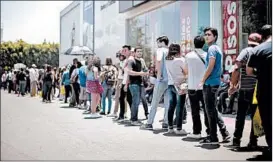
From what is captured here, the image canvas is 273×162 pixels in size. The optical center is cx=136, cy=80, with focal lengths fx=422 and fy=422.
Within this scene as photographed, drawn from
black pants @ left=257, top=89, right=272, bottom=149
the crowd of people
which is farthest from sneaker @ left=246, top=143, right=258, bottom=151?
black pants @ left=257, top=89, right=272, bottom=149

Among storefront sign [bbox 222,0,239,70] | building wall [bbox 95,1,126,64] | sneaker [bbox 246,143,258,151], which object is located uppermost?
building wall [bbox 95,1,126,64]

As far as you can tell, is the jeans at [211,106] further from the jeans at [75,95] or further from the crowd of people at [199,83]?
the jeans at [75,95]

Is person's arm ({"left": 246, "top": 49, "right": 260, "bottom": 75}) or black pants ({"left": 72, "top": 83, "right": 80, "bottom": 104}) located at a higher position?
person's arm ({"left": 246, "top": 49, "right": 260, "bottom": 75})

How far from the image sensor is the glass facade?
1777 centimetres

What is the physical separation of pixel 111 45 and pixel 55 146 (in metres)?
23.6

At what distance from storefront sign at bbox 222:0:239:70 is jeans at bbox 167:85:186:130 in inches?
279

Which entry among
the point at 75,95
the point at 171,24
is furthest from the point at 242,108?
the point at 171,24

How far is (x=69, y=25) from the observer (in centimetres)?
4744

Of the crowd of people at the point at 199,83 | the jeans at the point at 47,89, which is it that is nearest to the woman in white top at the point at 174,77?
the crowd of people at the point at 199,83

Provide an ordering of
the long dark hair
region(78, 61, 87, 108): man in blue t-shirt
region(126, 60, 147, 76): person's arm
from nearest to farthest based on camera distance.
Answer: the long dark hair < region(126, 60, 147, 76): person's arm < region(78, 61, 87, 108): man in blue t-shirt

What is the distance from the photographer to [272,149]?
527cm

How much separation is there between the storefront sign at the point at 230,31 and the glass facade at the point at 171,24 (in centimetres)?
151

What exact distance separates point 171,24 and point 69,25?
28.5 meters

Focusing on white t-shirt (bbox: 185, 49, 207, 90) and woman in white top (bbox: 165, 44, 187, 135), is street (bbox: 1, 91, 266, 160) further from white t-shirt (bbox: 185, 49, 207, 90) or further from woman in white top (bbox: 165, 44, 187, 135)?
white t-shirt (bbox: 185, 49, 207, 90)
